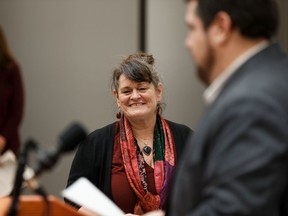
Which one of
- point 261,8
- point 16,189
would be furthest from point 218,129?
point 16,189

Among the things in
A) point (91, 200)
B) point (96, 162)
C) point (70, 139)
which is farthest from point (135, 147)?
point (70, 139)

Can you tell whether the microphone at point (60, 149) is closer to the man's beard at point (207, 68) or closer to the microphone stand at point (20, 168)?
the microphone stand at point (20, 168)

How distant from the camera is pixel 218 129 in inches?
50.3

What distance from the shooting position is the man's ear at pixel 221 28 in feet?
4.41

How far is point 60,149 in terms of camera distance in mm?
1439

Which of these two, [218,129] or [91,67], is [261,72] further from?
[91,67]

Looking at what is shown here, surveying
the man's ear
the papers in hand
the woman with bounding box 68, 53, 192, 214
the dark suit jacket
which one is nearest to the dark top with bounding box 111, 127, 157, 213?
the woman with bounding box 68, 53, 192, 214

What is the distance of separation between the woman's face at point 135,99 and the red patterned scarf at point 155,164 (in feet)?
0.20

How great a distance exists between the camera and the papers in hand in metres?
1.73

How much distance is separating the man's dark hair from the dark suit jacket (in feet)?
0.19

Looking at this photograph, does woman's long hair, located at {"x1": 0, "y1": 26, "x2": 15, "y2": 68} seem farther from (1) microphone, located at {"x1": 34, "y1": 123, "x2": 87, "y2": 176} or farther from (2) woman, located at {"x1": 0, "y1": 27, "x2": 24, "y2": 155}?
(1) microphone, located at {"x1": 34, "y1": 123, "x2": 87, "y2": 176}

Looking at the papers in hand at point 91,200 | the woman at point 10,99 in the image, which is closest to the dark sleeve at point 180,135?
the papers in hand at point 91,200

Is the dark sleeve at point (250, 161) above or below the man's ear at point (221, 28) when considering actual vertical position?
below

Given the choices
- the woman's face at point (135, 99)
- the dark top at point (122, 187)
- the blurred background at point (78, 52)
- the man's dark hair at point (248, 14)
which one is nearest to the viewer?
the man's dark hair at point (248, 14)
